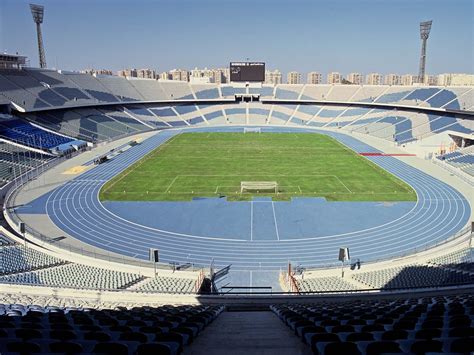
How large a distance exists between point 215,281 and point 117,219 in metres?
9.97

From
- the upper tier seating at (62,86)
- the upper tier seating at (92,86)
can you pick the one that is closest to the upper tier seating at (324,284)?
the upper tier seating at (62,86)

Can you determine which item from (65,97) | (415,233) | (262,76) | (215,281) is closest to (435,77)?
(262,76)

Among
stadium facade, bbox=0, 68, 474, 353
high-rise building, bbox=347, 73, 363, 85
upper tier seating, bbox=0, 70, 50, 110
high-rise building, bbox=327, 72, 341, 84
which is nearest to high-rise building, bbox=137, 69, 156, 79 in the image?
high-rise building, bbox=327, 72, 341, 84

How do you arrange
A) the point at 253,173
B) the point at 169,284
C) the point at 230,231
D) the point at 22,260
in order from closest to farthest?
the point at 169,284 → the point at 22,260 → the point at 230,231 → the point at 253,173

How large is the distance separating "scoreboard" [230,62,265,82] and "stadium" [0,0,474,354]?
58.0 feet

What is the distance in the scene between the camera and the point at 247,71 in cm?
7738

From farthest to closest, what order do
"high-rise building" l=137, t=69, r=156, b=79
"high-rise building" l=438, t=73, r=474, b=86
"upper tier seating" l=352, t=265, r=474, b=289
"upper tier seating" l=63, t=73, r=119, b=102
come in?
"high-rise building" l=137, t=69, r=156, b=79, "high-rise building" l=438, t=73, r=474, b=86, "upper tier seating" l=63, t=73, r=119, b=102, "upper tier seating" l=352, t=265, r=474, b=289

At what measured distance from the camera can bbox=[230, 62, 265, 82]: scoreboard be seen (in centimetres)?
7696

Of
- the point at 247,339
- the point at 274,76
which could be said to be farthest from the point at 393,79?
the point at 247,339

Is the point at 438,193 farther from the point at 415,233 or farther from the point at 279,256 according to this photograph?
the point at 279,256

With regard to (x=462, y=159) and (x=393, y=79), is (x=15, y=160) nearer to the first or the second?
(x=462, y=159)

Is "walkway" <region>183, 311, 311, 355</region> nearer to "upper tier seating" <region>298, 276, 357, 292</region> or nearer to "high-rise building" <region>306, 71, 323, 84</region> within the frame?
"upper tier seating" <region>298, 276, 357, 292</region>

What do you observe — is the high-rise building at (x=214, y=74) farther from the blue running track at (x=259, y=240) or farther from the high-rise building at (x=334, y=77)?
the blue running track at (x=259, y=240)

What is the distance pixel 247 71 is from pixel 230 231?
59.0 meters
